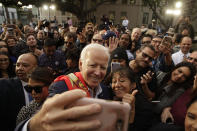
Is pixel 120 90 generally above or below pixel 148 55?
below

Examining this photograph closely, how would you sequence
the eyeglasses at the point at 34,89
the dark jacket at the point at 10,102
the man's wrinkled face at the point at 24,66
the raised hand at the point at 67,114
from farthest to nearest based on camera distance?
the man's wrinkled face at the point at 24,66
the eyeglasses at the point at 34,89
the dark jacket at the point at 10,102
the raised hand at the point at 67,114

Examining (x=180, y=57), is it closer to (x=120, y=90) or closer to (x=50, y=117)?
(x=120, y=90)

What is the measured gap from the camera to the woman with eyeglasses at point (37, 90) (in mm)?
1835

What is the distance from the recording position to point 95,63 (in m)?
1.65

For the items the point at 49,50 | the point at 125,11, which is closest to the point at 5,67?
the point at 49,50

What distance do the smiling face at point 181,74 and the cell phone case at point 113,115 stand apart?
7.60 feet

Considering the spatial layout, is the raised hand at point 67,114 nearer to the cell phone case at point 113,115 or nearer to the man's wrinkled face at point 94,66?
the cell phone case at point 113,115

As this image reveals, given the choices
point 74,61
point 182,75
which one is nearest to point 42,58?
point 74,61

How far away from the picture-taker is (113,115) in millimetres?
600

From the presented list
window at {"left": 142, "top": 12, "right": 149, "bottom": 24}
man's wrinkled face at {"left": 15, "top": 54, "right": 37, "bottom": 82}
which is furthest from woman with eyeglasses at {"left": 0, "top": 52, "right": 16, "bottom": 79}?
window at {"left": 142, "top": 12, "right": 149, "bottom": 24}

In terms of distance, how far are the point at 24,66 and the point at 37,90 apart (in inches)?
Answer: 37.2

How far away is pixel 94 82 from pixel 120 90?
0.54m

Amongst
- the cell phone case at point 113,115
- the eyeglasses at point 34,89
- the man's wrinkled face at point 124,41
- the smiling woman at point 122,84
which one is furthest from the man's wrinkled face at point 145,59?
the cell phone case at point 113,115

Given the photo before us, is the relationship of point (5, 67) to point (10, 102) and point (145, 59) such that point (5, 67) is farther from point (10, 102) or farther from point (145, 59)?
point (145, 59)
